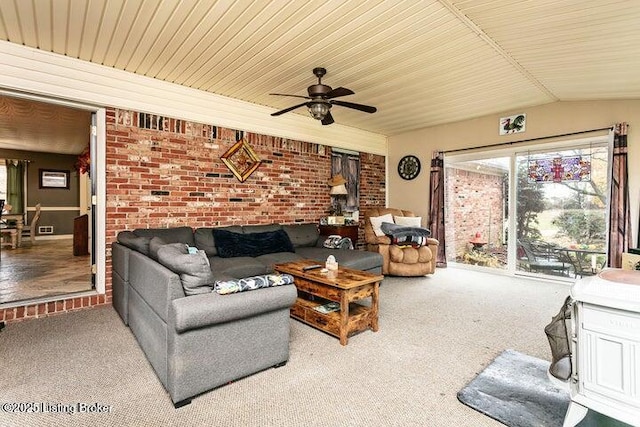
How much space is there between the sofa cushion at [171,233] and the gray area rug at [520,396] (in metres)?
3.12

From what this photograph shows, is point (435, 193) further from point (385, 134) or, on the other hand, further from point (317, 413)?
point (317, 413)

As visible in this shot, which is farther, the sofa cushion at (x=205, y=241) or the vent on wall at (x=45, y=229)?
the vent on wall at (x=45, y=229)

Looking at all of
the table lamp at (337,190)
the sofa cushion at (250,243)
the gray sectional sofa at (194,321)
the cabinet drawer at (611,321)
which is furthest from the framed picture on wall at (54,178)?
the cabinet drawer at (611,321)

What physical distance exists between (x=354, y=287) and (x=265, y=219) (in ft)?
8.40

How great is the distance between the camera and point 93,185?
3459 millimetres

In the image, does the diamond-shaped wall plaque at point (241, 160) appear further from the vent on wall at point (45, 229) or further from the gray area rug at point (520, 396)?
the vent on wall at point (45, 229)

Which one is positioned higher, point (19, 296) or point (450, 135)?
point (450, 135)

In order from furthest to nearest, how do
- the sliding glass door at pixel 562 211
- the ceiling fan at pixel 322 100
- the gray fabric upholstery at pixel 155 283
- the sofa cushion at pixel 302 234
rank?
the sofa cushion at pixel 302 234 → the sliding glass door at pixel 562 211 → the ceiling fan at pixel 322 100 → the gray fabric upholstery at pixel 155 283

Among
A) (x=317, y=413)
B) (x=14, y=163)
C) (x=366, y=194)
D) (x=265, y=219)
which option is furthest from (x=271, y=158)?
(x=14, y=163)

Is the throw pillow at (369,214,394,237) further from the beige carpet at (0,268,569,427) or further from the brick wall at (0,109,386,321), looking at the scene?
the beige carpet at (0,268,569,427)

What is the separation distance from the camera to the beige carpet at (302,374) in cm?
167

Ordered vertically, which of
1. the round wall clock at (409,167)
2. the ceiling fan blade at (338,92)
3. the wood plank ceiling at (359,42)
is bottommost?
the round wall clock at (409,167)

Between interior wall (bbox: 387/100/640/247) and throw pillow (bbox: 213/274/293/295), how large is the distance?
→ 4.46 m

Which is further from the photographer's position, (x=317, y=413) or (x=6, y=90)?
(x=6, y=90)
